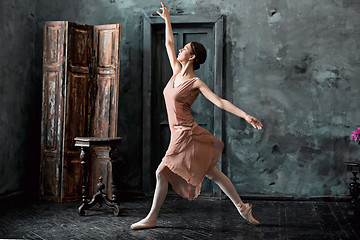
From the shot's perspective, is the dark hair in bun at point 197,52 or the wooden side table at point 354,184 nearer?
the dark hair in bun at point 197,52

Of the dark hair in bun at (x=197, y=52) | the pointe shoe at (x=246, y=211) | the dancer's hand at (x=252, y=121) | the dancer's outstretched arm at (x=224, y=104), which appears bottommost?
the pointe shoe at (x=246, y=211)

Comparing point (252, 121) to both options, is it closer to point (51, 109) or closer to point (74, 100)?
point (74, 100)

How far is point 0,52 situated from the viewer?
5.32 m

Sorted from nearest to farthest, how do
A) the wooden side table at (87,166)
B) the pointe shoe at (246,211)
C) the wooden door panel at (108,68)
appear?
1. the pointe shoe at (246,211)
2. the wooden side table at (87,166)
3. the wooden door panel at (108,68)

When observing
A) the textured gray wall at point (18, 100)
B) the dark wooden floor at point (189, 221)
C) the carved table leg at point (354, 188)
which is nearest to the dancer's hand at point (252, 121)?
the dark wooden floor at point (189, 221)

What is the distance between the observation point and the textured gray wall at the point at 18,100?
5426 millimetres

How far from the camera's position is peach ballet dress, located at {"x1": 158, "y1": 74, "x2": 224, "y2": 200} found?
13.2 feet

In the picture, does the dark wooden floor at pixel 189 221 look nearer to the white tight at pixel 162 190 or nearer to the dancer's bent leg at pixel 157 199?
the dancer's bent leg at pixel 157 199

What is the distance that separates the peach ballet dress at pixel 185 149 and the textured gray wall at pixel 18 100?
2.57 metres

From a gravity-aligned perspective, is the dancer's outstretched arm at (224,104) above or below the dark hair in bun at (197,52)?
below

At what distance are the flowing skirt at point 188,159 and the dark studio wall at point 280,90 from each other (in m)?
1.74

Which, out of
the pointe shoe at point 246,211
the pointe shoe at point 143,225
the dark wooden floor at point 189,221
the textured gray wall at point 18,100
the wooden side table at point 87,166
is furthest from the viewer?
the textured gray wall at point 18,100

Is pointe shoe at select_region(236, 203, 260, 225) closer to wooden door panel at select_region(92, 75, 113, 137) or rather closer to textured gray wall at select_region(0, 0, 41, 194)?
wooden door panel at select_region(92, 75, 113, 137)

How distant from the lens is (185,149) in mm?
4047
